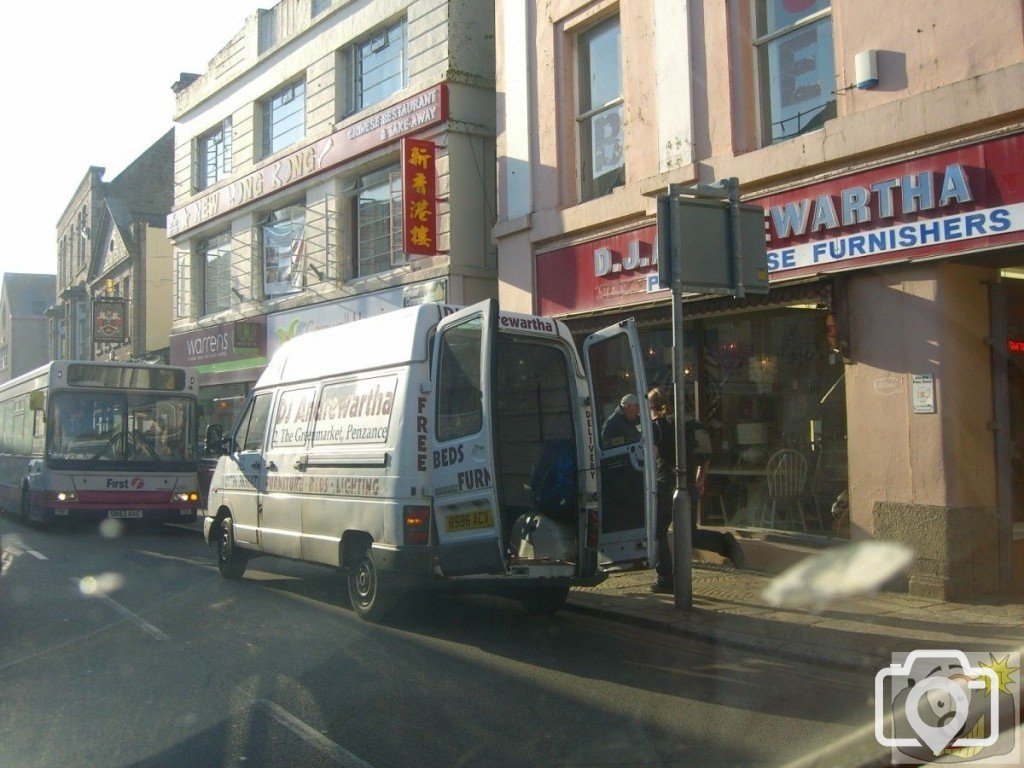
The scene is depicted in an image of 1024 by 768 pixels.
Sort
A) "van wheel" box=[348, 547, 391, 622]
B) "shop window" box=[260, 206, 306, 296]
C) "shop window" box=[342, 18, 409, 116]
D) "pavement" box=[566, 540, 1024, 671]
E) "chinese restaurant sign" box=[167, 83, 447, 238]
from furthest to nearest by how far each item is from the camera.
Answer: "shop window" box=[260, 206, 306, 296], "shop window" box=[342, 18, 409, 116], "chinese restaurant sign" box=[167, 83, 447, 238], "van wheel" box=[348, 547, 391, 622], "pavement" box=[566, 540, 1024, 671]

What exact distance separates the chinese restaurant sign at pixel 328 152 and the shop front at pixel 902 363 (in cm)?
719

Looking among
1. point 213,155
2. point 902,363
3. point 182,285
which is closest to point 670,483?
point 902,363

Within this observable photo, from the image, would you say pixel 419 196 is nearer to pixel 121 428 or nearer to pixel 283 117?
pixel 121 428

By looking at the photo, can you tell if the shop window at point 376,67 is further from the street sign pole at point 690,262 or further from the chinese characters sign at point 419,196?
the street sign pole at point 690,262

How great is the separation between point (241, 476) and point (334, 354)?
2.17 m

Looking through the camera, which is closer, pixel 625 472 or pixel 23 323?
pixel 625 472

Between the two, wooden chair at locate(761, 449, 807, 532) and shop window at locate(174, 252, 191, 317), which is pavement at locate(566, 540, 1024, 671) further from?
shop window at locate(174, 252, 191, 317)

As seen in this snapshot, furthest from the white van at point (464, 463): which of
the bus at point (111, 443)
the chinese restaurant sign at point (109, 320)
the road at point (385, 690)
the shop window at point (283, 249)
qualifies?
the chinese restaurant sign at point (109, 320)

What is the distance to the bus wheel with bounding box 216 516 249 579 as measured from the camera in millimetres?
10625

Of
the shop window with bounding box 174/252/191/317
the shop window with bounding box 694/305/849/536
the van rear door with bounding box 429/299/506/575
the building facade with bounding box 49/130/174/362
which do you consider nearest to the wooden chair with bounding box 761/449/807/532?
the shop window with bounding box 694/305/849/536

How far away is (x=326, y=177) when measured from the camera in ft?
61.3

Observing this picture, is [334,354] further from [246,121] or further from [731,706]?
[246,121]

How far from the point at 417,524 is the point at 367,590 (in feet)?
3.18

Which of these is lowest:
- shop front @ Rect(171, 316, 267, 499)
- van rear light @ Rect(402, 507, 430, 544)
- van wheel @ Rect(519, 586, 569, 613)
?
van wheel @ Rect(519, 586, 569, 613)
